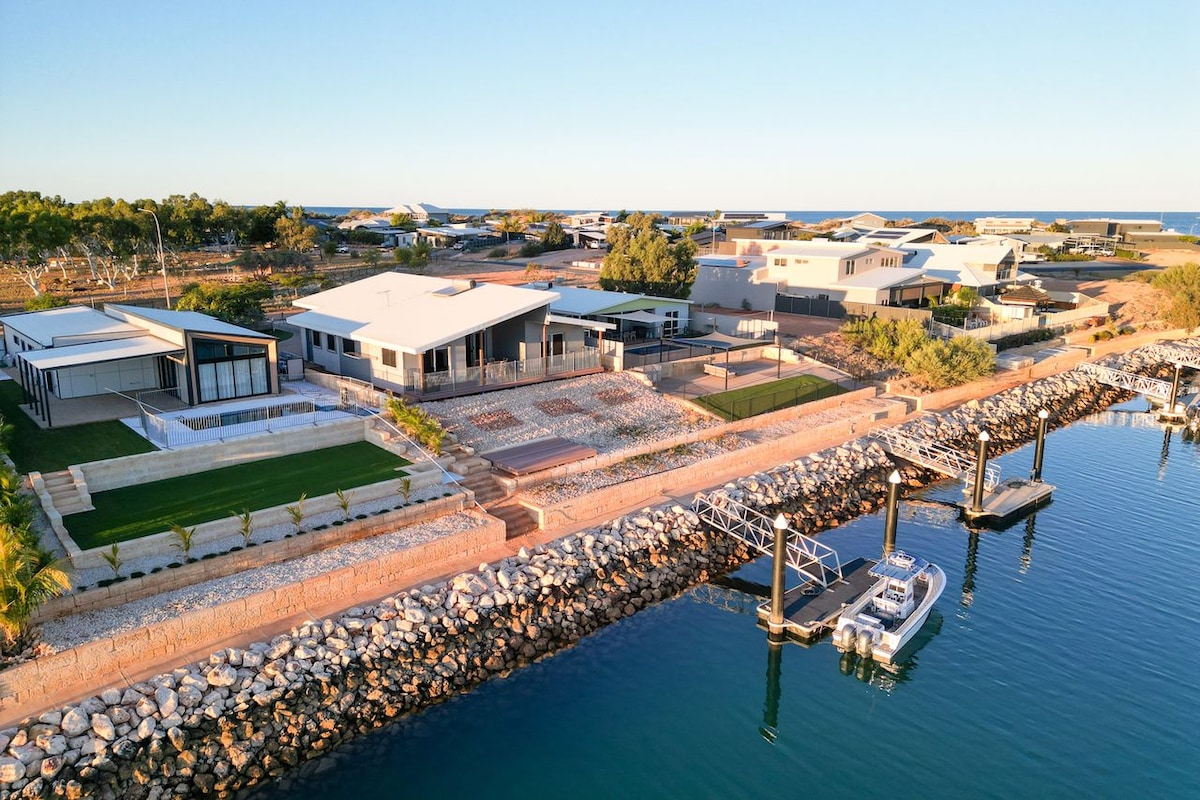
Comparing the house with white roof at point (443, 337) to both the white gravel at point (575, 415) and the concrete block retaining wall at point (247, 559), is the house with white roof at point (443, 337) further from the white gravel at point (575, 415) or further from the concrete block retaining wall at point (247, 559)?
the concrete block retaining wall at point (247, 559)

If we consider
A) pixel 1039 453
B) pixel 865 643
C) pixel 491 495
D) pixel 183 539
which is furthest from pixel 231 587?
pixel 1039 453

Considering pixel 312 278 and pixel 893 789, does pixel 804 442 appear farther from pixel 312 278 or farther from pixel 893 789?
pixel 312 278

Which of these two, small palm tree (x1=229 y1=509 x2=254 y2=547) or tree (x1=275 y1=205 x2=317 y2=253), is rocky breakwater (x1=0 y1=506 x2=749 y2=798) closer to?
small palm tree (x1=229 y1=509 x2=254 y2=547)

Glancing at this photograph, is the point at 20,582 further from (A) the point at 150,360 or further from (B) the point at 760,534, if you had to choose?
(B) the point at 760,534

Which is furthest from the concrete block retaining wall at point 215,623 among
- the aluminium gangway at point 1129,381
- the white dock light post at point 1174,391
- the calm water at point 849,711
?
the aluminium gangway at point 1129,381

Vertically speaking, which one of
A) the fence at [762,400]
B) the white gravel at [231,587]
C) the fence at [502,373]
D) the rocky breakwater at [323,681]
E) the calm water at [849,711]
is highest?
the fence at [502,373]

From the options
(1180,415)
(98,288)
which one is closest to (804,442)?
(1180,415)
